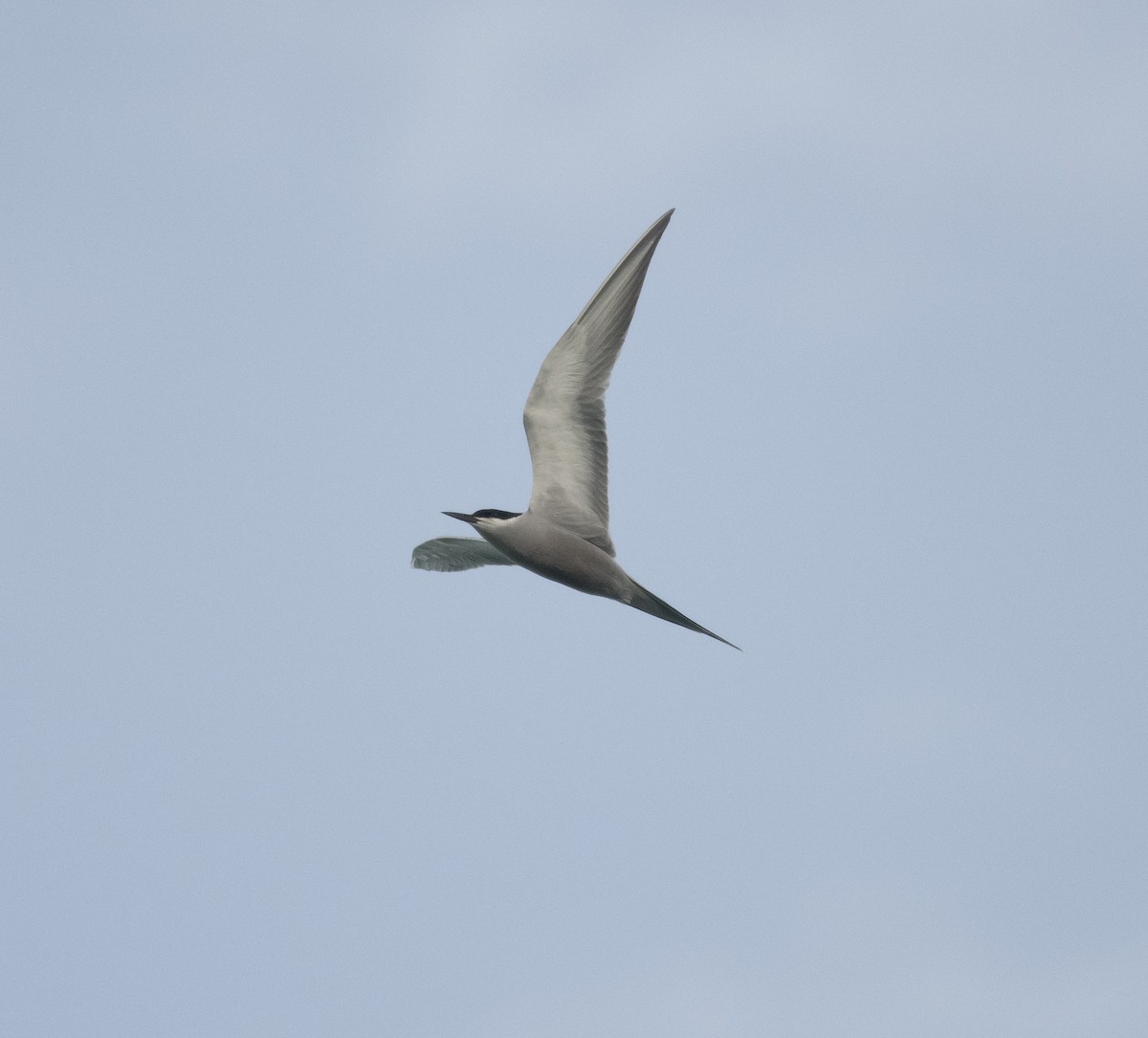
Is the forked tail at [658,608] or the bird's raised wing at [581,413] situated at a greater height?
the bird's raised wing at [581,413]

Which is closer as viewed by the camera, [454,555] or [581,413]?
[581,413]

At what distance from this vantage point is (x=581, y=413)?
48.1 ft

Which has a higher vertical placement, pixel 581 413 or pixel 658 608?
pixel 581 413

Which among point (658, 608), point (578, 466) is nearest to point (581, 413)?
point (578, 466)

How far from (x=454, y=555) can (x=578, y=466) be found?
278 centimetres

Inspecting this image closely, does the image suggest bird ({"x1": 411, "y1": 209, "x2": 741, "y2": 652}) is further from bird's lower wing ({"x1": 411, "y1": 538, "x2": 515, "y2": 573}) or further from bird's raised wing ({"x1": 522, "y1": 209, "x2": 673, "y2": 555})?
bird's lower wing ({"x1": 411, "y1": 538, "x2": 515, "y2": 573})

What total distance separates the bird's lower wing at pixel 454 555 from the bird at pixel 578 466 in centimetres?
149

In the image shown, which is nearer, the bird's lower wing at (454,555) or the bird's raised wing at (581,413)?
the bird's raised wing at (581,413)

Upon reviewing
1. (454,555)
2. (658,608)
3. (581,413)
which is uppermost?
(581,413)

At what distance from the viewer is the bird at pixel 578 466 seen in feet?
47.0

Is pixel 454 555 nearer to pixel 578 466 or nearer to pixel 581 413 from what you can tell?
pixel 578 466

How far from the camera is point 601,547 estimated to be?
1482 centimetres

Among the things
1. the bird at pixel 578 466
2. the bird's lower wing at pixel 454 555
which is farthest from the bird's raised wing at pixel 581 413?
the bird's lower wing at pixel 454 555

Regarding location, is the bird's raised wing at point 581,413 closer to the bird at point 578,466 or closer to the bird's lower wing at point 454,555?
the bird at point 578,466
